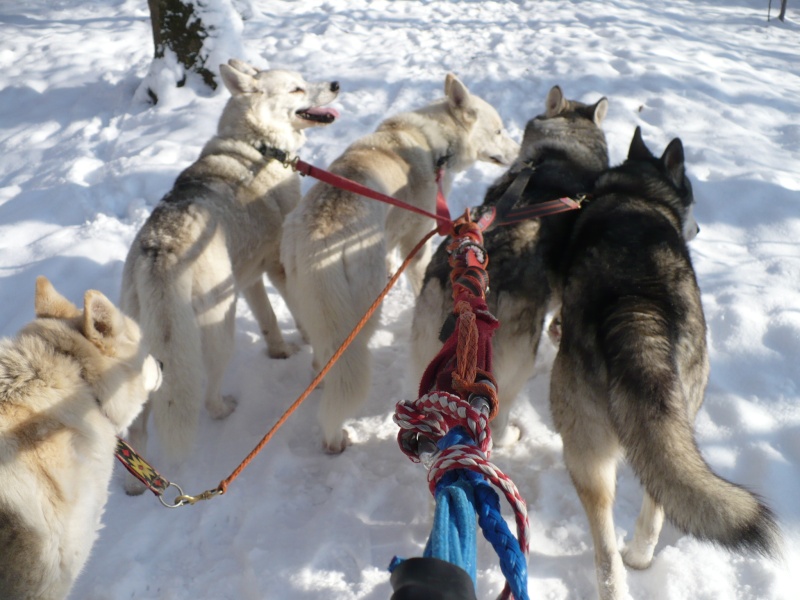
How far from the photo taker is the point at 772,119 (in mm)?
5871

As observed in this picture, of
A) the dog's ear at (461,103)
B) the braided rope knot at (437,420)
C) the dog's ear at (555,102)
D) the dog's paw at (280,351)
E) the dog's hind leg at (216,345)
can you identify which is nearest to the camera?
the braided rope knot at (437,420)

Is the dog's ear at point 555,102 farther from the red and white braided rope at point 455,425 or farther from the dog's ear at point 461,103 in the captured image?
the red and white braided rope at point 455,425

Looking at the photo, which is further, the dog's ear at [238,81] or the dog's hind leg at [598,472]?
the dog's ear at [238,81]

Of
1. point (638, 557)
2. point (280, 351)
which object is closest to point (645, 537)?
point (638, 557)

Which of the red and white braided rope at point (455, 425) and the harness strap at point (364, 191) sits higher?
the red and white braided rope at point (455, 425)

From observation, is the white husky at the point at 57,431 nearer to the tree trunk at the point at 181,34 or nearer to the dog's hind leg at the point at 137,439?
the dog's hind leg at the point at 137,439

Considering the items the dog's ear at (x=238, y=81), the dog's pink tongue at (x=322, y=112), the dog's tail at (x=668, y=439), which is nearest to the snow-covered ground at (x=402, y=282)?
the dog's tail at (x=668, y=439)

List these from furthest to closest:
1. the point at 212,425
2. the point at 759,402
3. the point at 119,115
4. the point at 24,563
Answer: the point at 119,115, the point at 212,425, the point at 759,402, the point at 24,563

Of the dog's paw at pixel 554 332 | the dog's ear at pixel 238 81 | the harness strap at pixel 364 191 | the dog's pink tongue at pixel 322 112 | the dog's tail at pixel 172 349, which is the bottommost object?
the dog's paw at pixel 554 332

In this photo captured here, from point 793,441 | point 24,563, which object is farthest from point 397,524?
point 793,441

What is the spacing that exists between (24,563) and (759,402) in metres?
3.47

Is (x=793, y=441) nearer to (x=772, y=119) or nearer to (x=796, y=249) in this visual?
(x=796, y=249)

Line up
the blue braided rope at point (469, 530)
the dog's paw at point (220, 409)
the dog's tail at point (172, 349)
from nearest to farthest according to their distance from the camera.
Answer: the blue braided rope at point (469, 530), the dog's tail at point (172, 349), the dog's paw at point (220, 409)

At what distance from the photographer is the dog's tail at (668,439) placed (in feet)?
4.52
